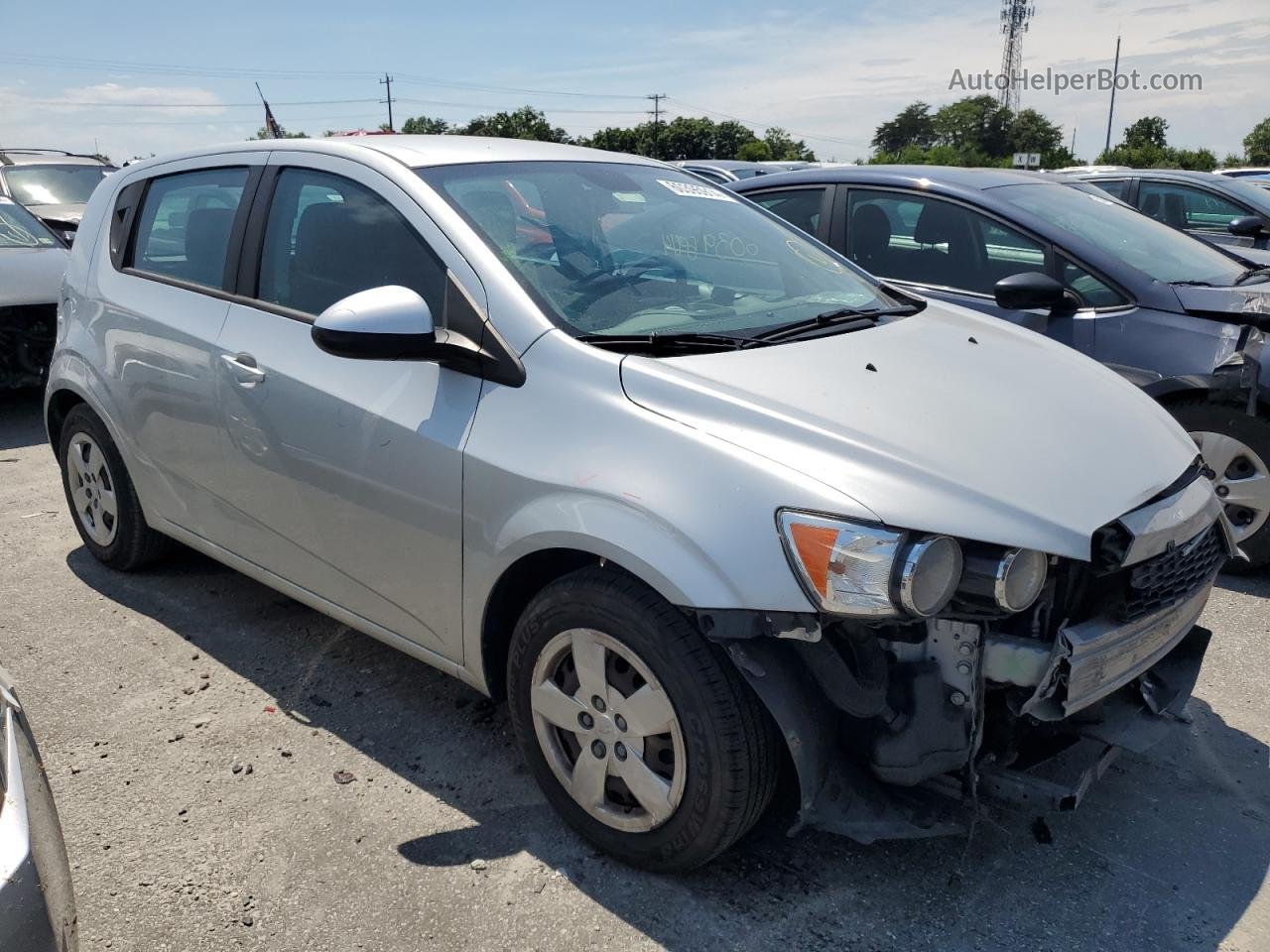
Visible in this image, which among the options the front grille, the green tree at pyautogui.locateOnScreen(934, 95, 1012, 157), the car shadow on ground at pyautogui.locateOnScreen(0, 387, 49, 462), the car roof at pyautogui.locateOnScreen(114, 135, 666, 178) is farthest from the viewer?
the green tree at pyautogui.locateOnScreen(934, 95, 1012, 157)

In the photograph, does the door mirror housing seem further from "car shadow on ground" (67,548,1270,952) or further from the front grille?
the front grille

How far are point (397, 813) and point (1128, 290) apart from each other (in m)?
Result: 3.69

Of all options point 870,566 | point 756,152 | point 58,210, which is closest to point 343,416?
point 870,566

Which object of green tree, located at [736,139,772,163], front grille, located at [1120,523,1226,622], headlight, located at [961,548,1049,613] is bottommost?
front grille, located at [1120,523,1226,622]

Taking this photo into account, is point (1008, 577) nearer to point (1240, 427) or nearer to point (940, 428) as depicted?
point (940, 428)

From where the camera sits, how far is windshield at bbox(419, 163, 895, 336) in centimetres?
281

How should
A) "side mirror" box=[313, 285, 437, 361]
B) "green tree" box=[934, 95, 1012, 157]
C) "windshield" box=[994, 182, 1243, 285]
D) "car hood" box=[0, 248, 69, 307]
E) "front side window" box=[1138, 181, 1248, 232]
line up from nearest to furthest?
"side mirror" box=[313, 285, 437, 361] → "windshield" box=[994, 182, 1243, 285] → "car hood" box=[0, 248, 69, 307] → "front side window" box=[1138, 181, 1248, 232] → "green tree" box=[934, 95, 1012, 157]

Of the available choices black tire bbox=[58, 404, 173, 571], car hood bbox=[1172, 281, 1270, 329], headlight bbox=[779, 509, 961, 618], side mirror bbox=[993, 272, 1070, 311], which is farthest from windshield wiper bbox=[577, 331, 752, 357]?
car hood bbox=[1172, 281, 1270, 329]

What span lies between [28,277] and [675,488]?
671 cm

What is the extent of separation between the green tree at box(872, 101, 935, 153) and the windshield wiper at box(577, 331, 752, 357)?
88.9 metres

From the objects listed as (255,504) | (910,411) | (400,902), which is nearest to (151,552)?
(255,504)

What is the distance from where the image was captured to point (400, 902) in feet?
8.23

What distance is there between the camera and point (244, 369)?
3268 mm

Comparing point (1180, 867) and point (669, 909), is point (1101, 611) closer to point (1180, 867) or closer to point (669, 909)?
point (1180, 867)
